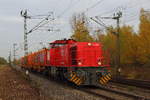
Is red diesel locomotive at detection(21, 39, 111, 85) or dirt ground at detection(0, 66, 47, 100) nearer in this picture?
dirt ground at detection(0, 66, 47, 100)

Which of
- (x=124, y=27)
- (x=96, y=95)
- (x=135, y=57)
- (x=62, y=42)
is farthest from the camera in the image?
(x=124, y=27)

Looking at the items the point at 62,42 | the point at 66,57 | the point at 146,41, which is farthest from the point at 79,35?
the point at 66,57

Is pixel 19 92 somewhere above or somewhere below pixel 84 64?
below

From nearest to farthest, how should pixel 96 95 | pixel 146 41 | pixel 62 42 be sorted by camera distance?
pixel 96 95 → pixel 62 42 → pixel 146 41

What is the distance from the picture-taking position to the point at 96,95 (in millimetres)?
11109

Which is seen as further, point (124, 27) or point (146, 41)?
point (124, 27)

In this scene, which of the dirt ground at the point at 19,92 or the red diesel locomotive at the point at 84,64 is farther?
the red diesel locomotive at the point at 84,64

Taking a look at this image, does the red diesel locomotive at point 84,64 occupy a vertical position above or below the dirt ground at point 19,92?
above

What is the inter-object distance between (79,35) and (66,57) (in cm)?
2059

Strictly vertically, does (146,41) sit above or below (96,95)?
above

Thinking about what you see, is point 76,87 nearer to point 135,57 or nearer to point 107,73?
point 107,73

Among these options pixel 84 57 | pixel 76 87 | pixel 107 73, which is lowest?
pixel 76 87

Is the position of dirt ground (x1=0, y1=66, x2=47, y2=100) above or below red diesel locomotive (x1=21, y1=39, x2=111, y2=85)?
below

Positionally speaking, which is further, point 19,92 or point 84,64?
point 84,64
